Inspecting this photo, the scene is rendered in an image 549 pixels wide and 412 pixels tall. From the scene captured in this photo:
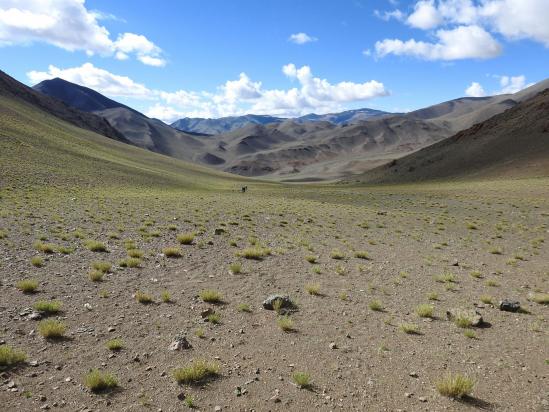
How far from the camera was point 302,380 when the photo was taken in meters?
7.55

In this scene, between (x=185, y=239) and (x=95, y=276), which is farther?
(x=185, y=239)

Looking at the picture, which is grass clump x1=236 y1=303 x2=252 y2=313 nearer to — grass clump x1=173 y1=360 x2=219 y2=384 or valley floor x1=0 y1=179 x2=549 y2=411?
valley floor x1=0 y1=179 x2=549 y2=411

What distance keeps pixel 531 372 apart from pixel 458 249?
1292 centimetres

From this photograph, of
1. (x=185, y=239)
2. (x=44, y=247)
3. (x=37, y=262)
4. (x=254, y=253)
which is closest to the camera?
(x=37, y=262)

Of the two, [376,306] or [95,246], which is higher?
[95,246]

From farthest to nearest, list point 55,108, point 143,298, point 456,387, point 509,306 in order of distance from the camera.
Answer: point 55,108 < point 509,306 < point 143,298 < point 456,387

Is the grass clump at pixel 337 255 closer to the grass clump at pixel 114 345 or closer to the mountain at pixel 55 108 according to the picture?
the grass clump at pixel 114 345

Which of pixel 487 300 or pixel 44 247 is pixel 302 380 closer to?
pixel 487 300

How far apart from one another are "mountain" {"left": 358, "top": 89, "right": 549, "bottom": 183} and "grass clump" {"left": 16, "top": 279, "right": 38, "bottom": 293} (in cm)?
7265

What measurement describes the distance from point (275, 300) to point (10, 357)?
6.29 metres

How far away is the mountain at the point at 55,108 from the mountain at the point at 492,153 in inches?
4435

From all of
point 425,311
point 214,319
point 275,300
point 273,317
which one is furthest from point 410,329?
point 214,319

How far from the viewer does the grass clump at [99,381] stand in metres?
7.00

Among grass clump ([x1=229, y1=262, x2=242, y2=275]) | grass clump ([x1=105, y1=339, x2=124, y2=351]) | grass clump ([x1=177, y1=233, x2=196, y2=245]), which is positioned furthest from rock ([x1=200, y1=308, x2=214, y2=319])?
grass clump ([x1=177, y1=233, x2=196, y2=245])
